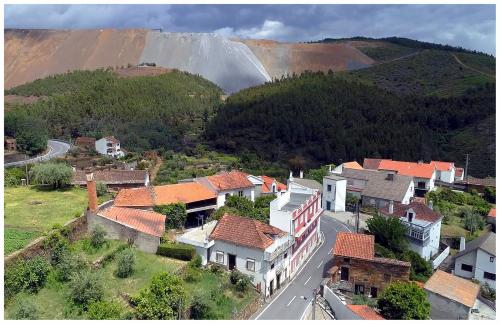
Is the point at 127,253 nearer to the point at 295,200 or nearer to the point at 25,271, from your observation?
the point at 25,271

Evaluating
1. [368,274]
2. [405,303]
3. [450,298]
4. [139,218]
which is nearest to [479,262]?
[450,298]

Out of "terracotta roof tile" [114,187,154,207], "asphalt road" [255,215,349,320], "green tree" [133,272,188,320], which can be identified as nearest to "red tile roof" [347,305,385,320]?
"asphalt road" [255,215,349,320]

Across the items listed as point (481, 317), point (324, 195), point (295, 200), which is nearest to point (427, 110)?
point (324, 195)

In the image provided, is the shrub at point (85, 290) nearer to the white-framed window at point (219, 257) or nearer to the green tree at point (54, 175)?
the white-framed window at point (219, 257)

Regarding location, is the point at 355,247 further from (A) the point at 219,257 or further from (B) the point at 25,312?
(B) the point at 25,312

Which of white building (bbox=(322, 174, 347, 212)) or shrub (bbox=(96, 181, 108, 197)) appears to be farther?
white building (bbox=(322, 174, 347, 212))

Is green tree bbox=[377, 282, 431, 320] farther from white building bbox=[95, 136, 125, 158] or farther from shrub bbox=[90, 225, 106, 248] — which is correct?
white building bbox=[95, 136, 125, 158]
